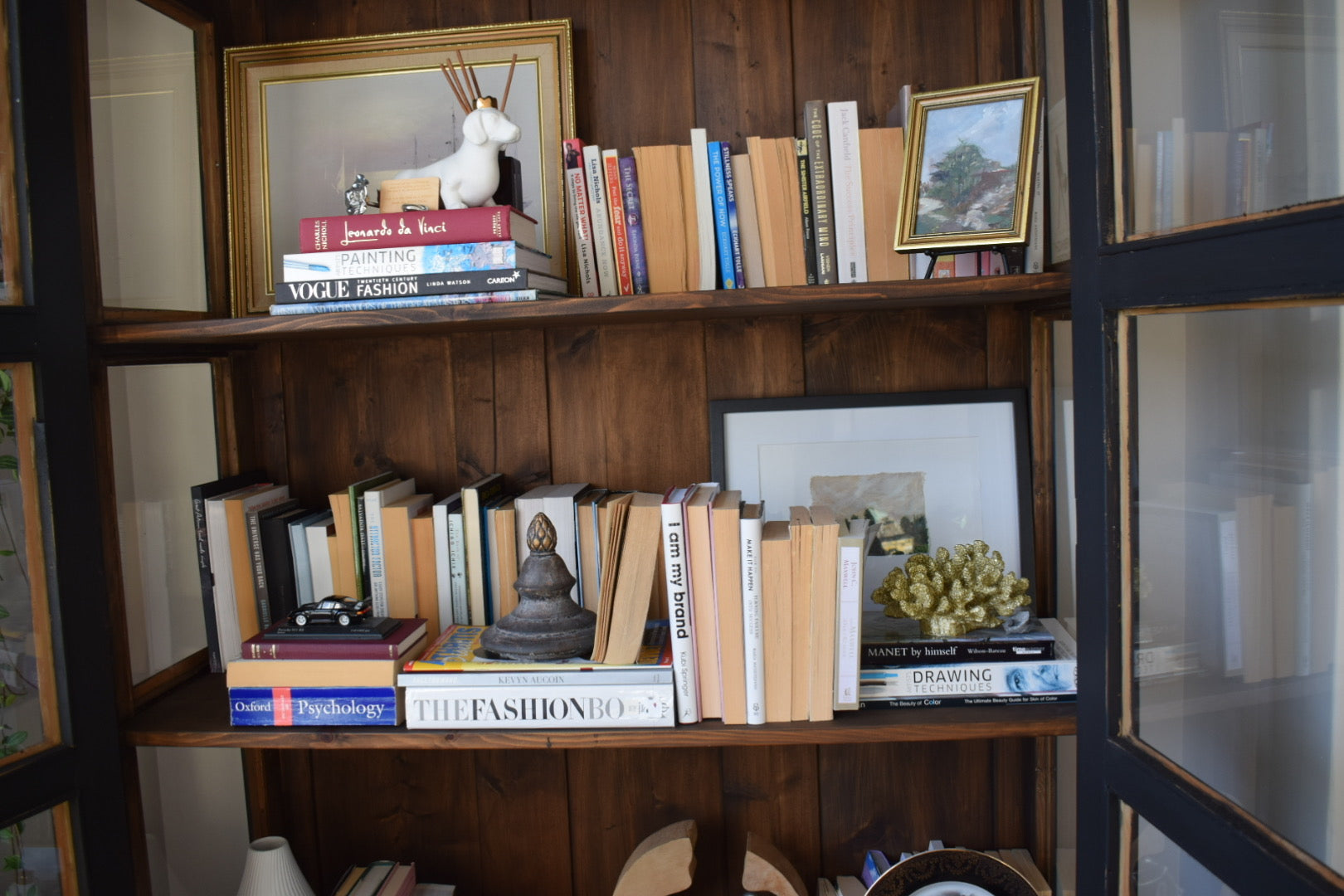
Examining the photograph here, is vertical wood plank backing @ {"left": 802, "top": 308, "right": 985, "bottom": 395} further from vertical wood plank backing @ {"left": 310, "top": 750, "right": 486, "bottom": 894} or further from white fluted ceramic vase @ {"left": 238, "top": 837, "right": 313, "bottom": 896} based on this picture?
white fluted ceramic vase @ {"left": 238, "top": 837, "right": 313, "bottom": 896}

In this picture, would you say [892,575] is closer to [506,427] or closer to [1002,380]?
[1002,380]

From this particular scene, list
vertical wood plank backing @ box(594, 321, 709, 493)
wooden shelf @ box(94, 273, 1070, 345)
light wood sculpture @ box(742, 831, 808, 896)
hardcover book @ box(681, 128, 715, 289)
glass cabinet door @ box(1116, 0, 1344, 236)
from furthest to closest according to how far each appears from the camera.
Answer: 1. vertical wood plank backing @ box(594, 321, 709, 493)
2. light wood sculpture @ box(742, 831, 808, 896)
3. hardcover book @ box(681, 128, 715, 289)
4. wooden shelf @ box(94, 273, 1070, 345)
5. glass cabinet door @ box(1116, 0, 1344, 236)

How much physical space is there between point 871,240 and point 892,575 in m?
0.43

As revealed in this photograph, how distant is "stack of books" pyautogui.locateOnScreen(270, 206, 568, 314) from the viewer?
1.25 meters

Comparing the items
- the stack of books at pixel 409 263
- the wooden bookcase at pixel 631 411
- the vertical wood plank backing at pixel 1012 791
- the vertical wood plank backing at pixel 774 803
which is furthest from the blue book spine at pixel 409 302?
the vertical wood plank backing at pixel 1012 791

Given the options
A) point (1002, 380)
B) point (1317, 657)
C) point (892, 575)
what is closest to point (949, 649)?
point (892, 575)

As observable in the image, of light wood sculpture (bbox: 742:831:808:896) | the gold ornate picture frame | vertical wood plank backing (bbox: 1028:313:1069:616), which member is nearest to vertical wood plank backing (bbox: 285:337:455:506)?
the gold ornate picture frame

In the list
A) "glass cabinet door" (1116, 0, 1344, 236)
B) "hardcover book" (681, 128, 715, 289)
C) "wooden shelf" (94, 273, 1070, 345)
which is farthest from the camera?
"hardcover book" (681, 128, 715, 289)

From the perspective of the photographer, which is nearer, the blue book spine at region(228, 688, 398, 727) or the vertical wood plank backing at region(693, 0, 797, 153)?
Answer: the blue book spine at region(228, 688, 398, 727)

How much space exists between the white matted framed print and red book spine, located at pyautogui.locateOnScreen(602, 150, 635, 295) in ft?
0.85

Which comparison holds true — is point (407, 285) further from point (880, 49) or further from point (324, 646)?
point (880, 49)

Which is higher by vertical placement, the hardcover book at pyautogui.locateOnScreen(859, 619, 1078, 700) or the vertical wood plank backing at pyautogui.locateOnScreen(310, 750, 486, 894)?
the hardcover book at pyautogui.locateOnScreen(859, 619, 1078, 700)

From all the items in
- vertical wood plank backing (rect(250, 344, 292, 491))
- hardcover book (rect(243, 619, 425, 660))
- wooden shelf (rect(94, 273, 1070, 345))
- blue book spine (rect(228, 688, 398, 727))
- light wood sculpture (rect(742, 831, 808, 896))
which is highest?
wooden shelf (rect(94, 273, 1070, 345))

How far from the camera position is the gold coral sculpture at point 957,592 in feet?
4.20
